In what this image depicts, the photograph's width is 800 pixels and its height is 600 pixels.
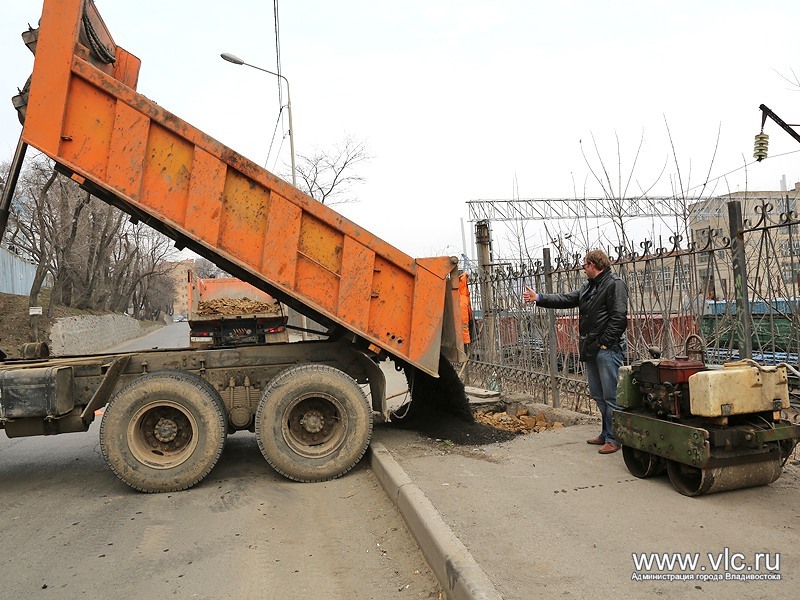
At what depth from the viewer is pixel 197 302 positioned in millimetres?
14227

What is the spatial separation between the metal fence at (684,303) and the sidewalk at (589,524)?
1149 mm

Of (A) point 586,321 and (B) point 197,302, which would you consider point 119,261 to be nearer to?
(B) point 197,302

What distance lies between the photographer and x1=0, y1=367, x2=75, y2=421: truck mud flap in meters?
5.55

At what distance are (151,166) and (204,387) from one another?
2.10 m

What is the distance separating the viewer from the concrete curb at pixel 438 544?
9.73 feet

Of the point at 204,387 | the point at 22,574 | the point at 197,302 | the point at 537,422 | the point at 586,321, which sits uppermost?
the point at 197,302

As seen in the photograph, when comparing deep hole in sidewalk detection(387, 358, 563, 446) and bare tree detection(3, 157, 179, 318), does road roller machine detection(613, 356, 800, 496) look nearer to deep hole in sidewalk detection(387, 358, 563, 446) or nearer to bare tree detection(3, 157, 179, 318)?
deep hole in sidewalk detection(387, 358, 563, 446)

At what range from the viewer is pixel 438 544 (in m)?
3.50

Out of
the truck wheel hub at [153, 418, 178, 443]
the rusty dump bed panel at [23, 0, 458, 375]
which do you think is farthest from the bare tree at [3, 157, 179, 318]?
the truck wheel hub at [153, 418, 178, 443]

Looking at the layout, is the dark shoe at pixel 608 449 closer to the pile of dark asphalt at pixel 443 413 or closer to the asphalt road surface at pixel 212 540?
the pile of dark asphalt at pixel 443 413

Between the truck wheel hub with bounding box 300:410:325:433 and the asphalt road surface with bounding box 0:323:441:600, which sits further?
the truck wheel hub with bounding box 300:410:325:433

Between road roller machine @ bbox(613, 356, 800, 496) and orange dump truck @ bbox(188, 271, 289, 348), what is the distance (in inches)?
400

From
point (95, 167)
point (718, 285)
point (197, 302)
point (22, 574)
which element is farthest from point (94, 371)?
point (197, 302)

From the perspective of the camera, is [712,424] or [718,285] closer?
[712,424]
